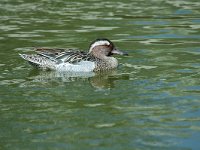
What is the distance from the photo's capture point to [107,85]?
45.1 ft

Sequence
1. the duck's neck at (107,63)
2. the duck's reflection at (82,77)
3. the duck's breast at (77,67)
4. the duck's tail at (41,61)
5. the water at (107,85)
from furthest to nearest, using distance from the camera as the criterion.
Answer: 1. the duck's neck at (107,63)
2. the duck's tail at (41,61)
3. the duck's breast at (77,67)
4. the duck's reflection at (82,77)
5. the water at (107,85)

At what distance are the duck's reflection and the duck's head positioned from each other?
63cm

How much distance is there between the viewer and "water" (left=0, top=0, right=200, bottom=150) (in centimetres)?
1028

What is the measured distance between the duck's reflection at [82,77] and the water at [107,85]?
0.02m

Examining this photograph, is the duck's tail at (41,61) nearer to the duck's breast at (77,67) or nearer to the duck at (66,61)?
the duck at (66,61)

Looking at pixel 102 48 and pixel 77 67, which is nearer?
pixel 77 67

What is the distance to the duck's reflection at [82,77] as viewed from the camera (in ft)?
46.0

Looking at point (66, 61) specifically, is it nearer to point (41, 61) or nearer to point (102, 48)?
point (41, 61)

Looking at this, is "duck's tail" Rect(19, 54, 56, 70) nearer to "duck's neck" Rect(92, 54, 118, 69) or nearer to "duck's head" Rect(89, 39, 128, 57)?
"duck's neck" Rect(92, 54, 118, 69)

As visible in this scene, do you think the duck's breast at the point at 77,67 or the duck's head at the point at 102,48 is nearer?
the duck's breast at the point at 77,67

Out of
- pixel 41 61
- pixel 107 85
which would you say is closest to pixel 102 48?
pixel 41 61

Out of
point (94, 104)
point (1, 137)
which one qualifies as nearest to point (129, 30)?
point (94, 104)

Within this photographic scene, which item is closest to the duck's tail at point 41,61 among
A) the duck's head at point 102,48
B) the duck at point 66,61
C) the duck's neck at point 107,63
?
the duck at point 66,61

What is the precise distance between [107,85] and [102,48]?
217cm
